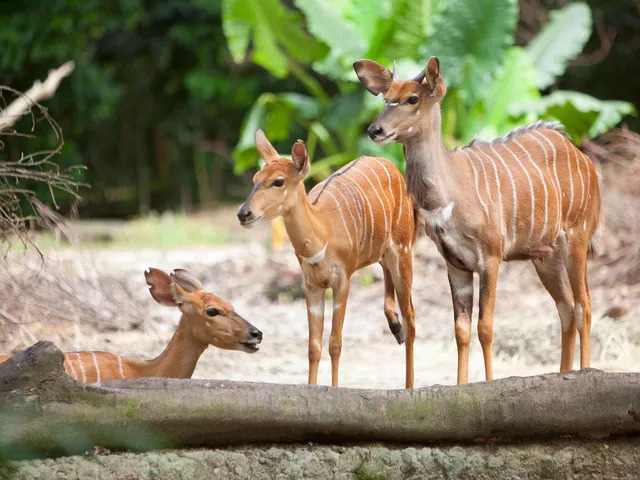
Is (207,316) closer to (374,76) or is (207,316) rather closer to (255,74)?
(374,76)

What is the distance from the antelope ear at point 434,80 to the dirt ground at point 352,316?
5.37 ft

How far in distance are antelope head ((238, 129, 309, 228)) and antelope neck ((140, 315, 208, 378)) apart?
22.8 inches

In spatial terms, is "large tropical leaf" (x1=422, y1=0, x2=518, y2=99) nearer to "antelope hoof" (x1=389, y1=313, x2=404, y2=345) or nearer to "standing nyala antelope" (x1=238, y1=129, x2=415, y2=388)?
"standing nyala antelope" (x1=238, y1=129, x2=415, y2=388)

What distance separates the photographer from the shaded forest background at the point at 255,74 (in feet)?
35.2

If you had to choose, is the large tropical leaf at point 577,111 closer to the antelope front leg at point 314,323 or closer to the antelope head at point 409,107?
the antelope head at point 409,107

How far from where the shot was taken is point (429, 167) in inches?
180

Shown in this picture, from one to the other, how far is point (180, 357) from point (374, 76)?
4.80 ft

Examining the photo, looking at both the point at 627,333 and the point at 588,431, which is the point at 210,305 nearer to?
the point at 588,431

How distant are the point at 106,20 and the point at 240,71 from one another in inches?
123

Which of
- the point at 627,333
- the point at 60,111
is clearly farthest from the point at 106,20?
the point at 627,333

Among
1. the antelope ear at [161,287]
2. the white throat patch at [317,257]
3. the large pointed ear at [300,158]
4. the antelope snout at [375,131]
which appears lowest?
the antelope ear at [161,287]

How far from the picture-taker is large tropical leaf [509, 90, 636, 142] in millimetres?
10430

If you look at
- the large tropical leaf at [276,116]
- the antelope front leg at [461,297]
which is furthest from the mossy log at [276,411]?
the large tropical leaf at [276,116]

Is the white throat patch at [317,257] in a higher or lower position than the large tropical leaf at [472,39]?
lower
